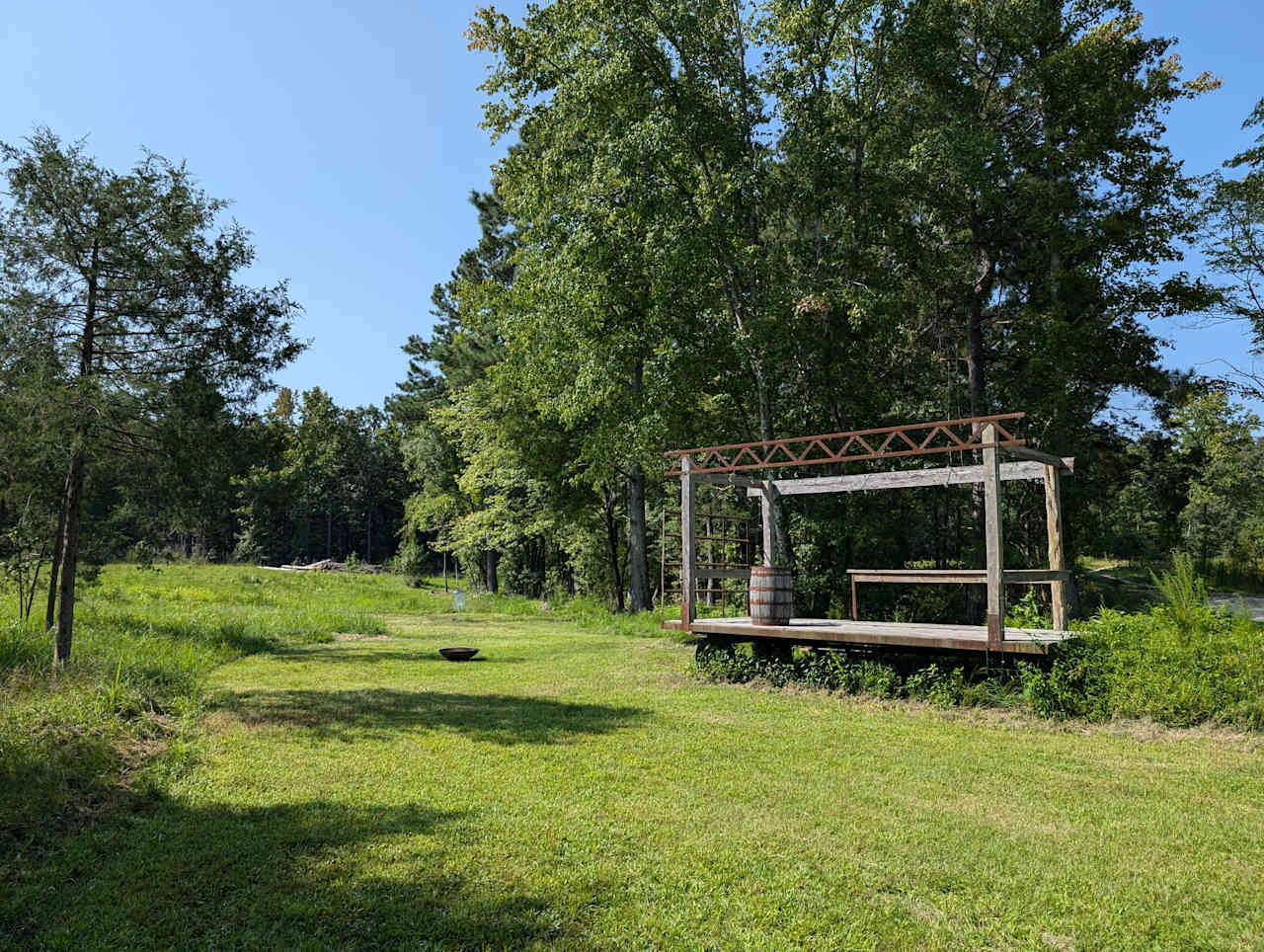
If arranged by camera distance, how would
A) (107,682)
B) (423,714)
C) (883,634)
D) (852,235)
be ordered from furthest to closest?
1. (852,235)
2. (883,634)
3. (423,714)
4. (107,682)

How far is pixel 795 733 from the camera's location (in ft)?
24.6

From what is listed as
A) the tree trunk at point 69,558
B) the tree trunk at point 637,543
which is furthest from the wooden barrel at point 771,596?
the tree trunk at point 637,543

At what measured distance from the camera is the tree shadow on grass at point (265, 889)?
3443 millimetres

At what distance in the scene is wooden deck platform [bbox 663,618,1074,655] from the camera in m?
8.49

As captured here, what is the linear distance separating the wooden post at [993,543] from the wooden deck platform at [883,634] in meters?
0.16

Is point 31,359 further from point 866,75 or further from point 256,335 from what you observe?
point 866,75

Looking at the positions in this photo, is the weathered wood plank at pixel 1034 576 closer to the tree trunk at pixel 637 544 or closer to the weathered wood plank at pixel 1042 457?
the weathered wood plank at pixel 1042 457

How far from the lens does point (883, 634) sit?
9.31 meters

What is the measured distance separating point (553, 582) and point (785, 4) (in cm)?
2012

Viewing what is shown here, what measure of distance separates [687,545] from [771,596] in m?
1.50

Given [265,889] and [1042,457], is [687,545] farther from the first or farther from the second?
[265,889]

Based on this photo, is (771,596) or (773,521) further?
(773,521)

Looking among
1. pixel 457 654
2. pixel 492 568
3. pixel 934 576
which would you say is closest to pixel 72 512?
pixel 457 654

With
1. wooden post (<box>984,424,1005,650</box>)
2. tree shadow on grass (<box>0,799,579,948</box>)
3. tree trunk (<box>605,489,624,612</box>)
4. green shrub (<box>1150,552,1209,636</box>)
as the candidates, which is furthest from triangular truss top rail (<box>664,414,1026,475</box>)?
tree shadow on grass (<box>0,799,579,948</box>)
